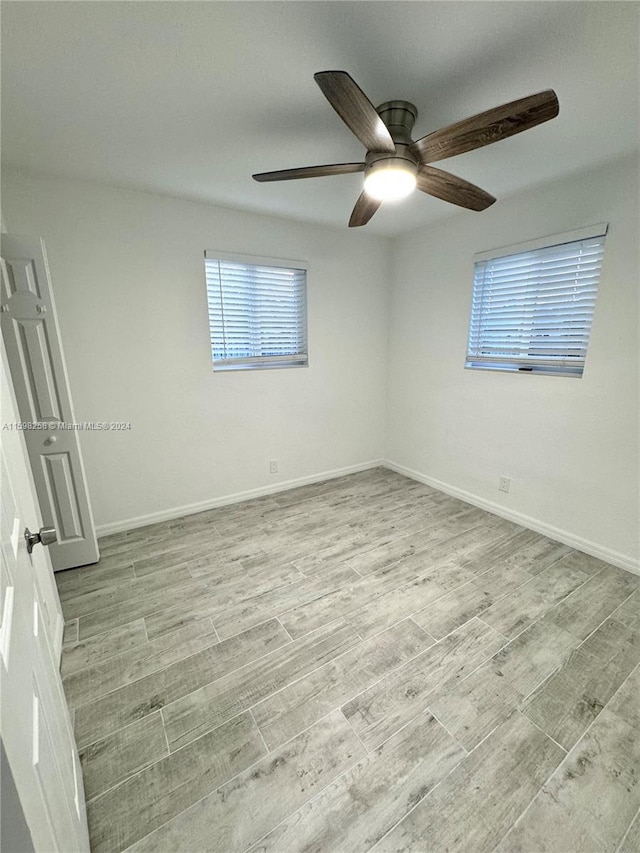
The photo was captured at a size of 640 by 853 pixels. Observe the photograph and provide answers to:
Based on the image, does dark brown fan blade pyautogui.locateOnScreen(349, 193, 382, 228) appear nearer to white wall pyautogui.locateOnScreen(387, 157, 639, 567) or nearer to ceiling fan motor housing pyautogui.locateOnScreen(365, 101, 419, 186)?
ceiling fan motor housing pyautogui.locateOnScreen(365, 101, 419, 186)

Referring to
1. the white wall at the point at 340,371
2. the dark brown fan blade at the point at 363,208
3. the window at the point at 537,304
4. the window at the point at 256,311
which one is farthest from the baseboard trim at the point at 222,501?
the dark brown fan blade at the point at 363,208

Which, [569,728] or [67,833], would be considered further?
[569,728]

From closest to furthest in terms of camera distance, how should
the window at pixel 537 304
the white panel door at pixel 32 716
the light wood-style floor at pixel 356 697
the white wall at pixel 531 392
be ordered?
the white panel door at pixel 32 716 < the light wood-style floor at pixel 356 697 < the white wall at pixel 531 392 < the window at pixel 537 304

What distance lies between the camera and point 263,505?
316 centimetres

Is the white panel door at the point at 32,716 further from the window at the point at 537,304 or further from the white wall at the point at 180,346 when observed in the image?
the window at the point at 537,304

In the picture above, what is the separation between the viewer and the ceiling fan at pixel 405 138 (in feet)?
3.58

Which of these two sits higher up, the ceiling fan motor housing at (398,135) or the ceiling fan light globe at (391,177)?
the ceiling fan motor housing at (398,135)

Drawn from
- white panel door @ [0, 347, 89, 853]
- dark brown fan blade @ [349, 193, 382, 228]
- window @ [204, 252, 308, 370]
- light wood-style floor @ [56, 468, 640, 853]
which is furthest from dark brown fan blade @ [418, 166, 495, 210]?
light wood-style floor @ [56, 468, 640, 853]

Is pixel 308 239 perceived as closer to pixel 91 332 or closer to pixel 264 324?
pixel 264 324

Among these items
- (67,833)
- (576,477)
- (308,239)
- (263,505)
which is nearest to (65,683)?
(67,833)

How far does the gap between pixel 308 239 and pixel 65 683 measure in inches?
133

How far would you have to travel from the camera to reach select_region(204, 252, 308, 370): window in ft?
9.18

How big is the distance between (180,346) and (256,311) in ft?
2.36

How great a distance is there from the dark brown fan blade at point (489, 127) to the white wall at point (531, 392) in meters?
1.33
